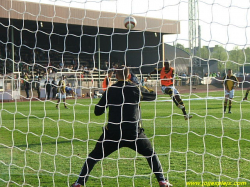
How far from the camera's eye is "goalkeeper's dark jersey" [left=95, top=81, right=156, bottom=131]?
4.84m

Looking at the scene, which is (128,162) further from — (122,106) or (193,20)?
(193,20)

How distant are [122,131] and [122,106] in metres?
0.31

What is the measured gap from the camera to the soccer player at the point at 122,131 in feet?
15.7

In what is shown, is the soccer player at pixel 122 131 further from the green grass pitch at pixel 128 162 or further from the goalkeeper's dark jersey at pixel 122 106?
the green grass pitch at pixel 128 162

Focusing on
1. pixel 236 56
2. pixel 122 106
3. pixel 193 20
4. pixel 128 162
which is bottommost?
pixel 128 162

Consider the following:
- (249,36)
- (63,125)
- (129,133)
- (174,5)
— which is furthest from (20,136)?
(249,36)

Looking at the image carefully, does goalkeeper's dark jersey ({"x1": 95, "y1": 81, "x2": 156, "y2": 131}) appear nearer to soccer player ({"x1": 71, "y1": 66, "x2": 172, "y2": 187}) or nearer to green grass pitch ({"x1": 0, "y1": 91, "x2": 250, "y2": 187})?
soccer player ({"x1": 71, "y1": 66, "x2": 172, "y2": 187})

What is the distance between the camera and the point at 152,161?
189 inches

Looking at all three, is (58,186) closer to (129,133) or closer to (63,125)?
(129,133)

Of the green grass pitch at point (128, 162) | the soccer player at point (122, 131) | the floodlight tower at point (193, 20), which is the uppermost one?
the floodlight tower at point (193, 20)

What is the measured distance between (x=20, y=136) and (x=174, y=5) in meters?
5.78

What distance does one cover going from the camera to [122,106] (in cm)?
488

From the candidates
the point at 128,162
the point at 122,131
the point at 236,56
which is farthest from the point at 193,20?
the point at 128,162

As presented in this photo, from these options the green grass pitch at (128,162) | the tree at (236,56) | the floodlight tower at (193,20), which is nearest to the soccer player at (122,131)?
the green grass pitch at (128,162)
